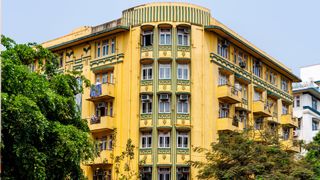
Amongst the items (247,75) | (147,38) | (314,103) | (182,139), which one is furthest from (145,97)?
(314,103)

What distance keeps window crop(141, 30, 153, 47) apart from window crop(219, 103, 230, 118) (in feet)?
19.5

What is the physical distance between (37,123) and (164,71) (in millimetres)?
16963

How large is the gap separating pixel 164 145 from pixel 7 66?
55.7ft

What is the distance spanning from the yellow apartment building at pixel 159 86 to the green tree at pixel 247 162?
2.77 meters

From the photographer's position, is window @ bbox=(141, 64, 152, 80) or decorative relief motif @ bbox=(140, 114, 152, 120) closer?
decorative relief motif @ bbox=(140, 114, 152, 120)

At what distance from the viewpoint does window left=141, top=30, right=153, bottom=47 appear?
112 ft

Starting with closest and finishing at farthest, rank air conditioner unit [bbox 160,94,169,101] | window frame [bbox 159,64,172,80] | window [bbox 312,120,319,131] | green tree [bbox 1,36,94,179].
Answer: green tree [bbox 1,36,94,179], air conditioner unit [bbox 160,94,169,101], window frame [bbox 159,64,172,80], window [bbox 312,120,319,131]

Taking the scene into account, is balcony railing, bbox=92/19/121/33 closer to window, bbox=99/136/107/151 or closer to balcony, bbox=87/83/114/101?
balcony, bbox=87/83/114/101

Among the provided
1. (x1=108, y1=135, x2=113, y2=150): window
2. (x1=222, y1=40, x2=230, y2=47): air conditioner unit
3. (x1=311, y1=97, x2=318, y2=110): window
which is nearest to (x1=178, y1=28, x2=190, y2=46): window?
(x1=222, y1=40, x2=230, y2=47): air conditioner unit

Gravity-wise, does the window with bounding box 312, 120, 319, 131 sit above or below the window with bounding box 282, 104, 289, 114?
below

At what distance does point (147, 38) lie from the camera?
34469mm

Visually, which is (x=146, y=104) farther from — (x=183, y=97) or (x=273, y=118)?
(x=273, y=118)

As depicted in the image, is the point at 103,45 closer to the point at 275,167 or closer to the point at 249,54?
the point at 249,54

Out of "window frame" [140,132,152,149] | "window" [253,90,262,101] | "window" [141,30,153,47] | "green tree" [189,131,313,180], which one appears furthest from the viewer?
"window" [253,90,262,101]
